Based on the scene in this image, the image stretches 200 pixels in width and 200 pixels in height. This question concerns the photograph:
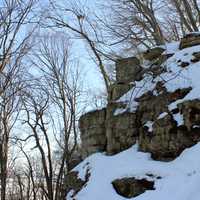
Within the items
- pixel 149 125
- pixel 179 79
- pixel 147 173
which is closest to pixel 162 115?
pixel 149 125

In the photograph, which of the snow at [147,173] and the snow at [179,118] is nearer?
the snow at [147,173]

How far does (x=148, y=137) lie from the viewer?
10523mm

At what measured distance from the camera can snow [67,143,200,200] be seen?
815 cm

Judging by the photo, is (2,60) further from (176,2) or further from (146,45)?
(146,45)

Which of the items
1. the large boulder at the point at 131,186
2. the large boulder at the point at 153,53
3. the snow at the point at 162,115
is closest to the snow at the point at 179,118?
the snow at the point at 162,115

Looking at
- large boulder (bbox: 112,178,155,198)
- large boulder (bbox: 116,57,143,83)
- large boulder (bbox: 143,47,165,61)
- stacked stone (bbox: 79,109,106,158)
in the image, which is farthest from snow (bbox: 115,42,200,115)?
large boulder (bbox: 112,178,155,198)

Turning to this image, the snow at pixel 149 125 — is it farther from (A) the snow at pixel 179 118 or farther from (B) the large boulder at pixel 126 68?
(B) the large boulder at pixel 126 68

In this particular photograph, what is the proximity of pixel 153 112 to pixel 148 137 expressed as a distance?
0.91 metres

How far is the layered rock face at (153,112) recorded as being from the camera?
990 cm

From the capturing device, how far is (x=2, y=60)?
8117 millimetres

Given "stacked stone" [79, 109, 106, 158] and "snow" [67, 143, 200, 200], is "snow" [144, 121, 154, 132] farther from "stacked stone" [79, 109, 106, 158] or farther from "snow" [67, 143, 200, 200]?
"stacked stone" [79, 109, 106, 158]

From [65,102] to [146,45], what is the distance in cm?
666

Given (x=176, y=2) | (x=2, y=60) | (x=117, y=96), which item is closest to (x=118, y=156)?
(x=117, y=96)

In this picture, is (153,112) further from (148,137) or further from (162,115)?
(148,137)
